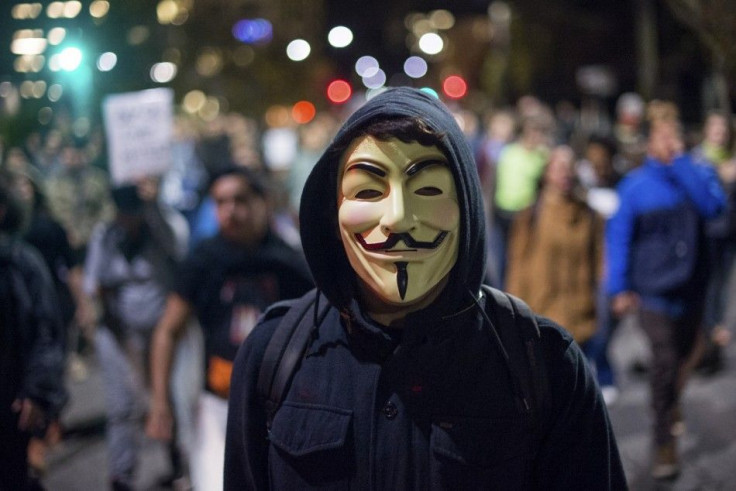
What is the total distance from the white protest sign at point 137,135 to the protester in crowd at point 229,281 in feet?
8.95

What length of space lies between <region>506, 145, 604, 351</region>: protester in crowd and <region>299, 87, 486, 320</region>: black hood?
446 cm

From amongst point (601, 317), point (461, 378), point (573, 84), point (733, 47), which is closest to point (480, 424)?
point (461, 378)

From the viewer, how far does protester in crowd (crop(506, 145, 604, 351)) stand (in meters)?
6.71

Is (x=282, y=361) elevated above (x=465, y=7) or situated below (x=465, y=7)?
below

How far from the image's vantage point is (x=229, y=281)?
4918 millimetres

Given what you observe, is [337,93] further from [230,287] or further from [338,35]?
[230,287]

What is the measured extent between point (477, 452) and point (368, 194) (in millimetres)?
651

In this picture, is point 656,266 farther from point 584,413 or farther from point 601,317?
point 584,413

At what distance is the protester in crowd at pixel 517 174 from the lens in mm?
10359

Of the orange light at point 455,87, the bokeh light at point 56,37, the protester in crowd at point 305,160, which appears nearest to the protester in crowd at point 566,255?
the bokeh light at point 56,37

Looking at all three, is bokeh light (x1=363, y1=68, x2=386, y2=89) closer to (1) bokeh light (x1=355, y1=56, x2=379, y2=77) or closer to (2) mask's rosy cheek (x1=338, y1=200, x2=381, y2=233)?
(1) bokeh light (x1=355, y1=56, x2=379, y2=77)

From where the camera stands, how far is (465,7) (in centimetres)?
4250

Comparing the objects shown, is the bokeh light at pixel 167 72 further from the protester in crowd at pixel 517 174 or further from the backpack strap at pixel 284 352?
the backpack strap at pixel 284 352

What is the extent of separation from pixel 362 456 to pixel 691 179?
15.2 feet
